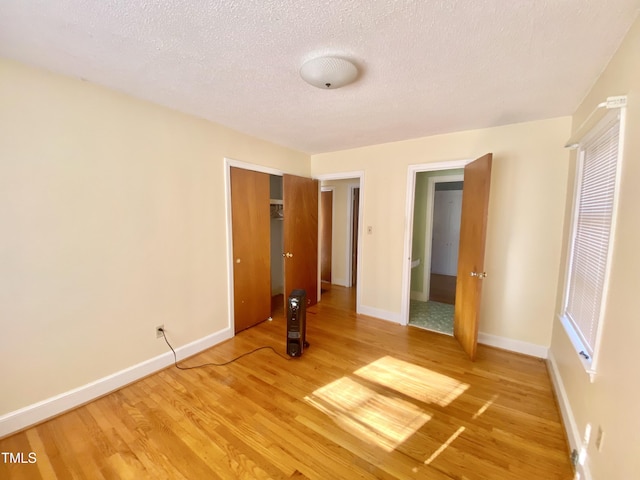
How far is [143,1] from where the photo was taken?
3.65 feet

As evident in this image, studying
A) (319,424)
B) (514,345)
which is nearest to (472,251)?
(514,345)

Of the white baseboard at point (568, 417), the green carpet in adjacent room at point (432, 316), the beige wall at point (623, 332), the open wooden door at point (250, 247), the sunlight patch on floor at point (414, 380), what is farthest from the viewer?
the green carpet in adjacent room at point (432, 316)

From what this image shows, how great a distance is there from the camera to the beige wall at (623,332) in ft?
3.23

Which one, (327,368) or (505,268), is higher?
(505,268)

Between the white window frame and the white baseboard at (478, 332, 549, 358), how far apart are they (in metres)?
0.59

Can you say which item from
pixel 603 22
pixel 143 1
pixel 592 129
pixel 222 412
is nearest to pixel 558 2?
pixel 603 22

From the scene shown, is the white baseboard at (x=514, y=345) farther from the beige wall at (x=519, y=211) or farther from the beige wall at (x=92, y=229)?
the beige wall at (x=92, y=229)

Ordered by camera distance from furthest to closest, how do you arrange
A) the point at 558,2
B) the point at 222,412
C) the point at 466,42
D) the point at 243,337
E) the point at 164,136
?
the point at 243,337 < the point at 164,136 < the point at 222,412 < the point at 466,42 < the point at 558,2

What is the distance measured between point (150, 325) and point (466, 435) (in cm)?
258

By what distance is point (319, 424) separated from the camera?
1.72m

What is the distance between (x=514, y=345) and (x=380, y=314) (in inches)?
58.3

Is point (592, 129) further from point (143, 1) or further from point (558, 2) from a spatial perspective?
point (143, 1)

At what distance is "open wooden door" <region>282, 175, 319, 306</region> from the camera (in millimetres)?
3432

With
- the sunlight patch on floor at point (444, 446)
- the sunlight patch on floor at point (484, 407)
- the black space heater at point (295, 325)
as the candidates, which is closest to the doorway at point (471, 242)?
the sunlight patch on floor at point (484, 407)
